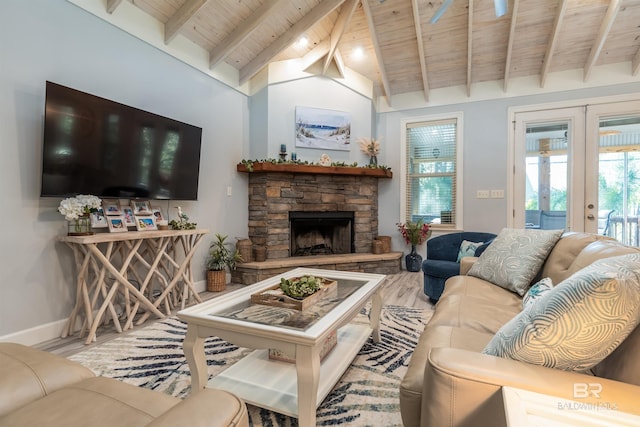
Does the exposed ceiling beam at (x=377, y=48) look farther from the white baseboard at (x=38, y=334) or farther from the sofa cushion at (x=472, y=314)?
the white baseboard at (x=38, y=334)

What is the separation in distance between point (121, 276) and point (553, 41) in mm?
4877

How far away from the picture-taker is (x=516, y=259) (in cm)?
204

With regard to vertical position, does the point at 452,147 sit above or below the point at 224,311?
above

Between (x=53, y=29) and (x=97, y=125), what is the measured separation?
721 mm

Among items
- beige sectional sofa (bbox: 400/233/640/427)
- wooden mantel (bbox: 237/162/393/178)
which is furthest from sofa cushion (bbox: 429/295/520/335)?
wooden mantel (bbox: 237/162/393/178)

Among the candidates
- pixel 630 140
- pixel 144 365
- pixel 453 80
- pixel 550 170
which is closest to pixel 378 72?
pixel 453 80

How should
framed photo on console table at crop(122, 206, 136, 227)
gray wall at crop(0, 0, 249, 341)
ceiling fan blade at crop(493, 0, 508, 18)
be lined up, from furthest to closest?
framed photo on console table at crop(122, 206, 136, 227) → ceiling fan blade at crop(493, 0, 508, 18) → gray wall at crop(0, 0, 249, 341)

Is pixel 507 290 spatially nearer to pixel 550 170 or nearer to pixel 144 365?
pixel 144 365

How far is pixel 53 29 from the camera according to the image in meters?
2.27

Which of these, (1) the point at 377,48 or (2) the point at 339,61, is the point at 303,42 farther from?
(1) the point at 377,48

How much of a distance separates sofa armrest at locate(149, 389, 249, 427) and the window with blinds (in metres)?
4.43

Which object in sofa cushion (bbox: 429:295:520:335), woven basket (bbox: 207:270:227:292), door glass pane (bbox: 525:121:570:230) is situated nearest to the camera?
sofa cushion (bbox: 429:295:520:335)

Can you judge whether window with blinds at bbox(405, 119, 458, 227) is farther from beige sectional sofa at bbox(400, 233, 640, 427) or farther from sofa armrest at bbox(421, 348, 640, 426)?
sofa armrest at bbox(421, 348, 640, 426)

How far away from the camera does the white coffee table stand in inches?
47.8
